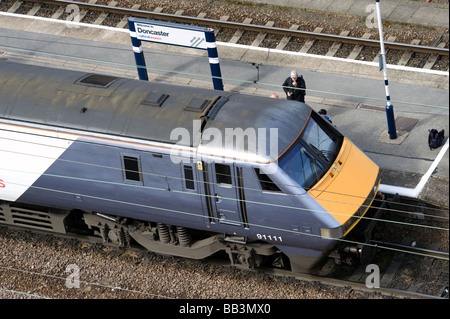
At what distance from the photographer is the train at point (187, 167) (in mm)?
16219

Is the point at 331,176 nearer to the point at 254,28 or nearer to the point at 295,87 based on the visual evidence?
the point at 295,87

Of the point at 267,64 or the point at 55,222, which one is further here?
the point at 267,64

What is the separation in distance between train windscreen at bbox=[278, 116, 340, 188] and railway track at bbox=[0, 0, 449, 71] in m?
6.38

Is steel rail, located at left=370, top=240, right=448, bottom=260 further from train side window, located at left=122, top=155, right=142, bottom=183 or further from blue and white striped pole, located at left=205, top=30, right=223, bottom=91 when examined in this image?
blue and white striped pole, located at left=205, top=30, right=223, bottom=91

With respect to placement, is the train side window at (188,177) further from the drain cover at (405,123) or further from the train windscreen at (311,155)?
the drain cover at (405,123)

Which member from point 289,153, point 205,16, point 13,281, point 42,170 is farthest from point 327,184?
point 205,16

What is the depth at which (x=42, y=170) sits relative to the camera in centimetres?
1744

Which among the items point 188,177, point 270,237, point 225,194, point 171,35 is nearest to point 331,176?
point 270,237

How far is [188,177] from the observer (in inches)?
649

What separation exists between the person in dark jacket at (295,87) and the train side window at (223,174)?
4.83 metres

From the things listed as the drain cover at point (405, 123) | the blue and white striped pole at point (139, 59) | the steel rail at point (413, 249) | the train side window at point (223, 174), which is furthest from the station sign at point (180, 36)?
the steel rail at point (413, 249)

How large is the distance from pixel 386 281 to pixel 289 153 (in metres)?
3.14

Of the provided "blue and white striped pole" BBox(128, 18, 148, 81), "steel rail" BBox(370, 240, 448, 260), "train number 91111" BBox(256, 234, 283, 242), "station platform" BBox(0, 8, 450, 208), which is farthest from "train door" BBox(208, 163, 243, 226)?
"blue and white striped pole" BBox(128, 18, 148, 81)
